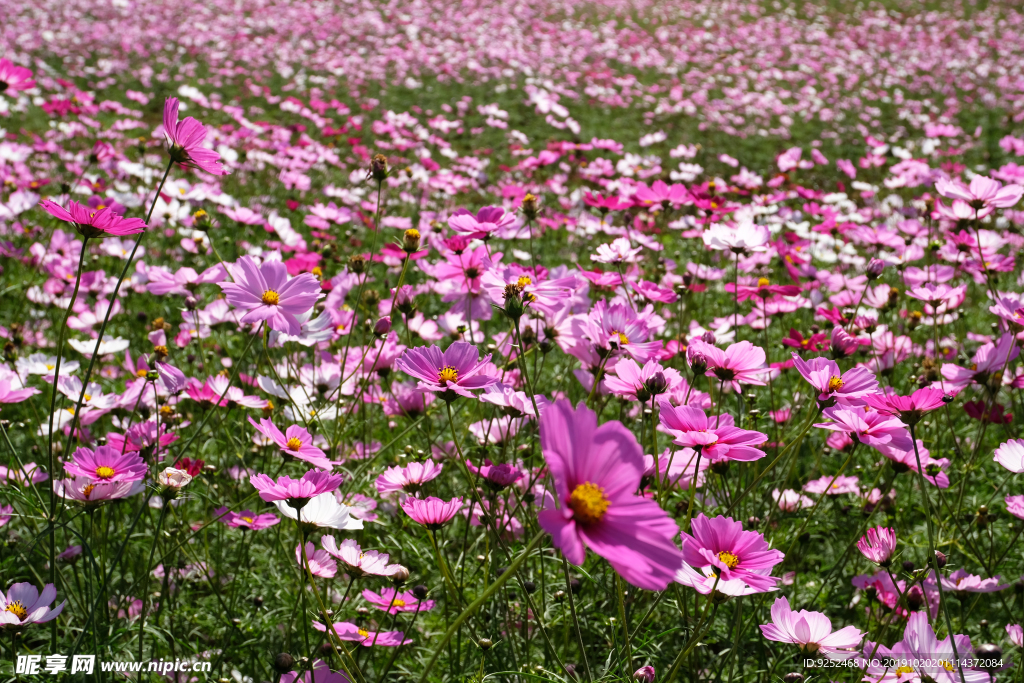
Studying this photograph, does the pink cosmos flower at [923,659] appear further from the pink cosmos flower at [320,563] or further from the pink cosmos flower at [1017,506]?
the pink cosmos flower at [320,563]

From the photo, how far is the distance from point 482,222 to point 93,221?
25.1 inches

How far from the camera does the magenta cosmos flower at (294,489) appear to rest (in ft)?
2.89

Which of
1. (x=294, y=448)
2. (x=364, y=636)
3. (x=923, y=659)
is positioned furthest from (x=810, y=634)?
(x=294, y=448)

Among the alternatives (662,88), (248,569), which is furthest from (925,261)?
(662,88)

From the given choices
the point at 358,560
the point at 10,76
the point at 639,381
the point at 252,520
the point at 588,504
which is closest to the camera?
the point at 588,504

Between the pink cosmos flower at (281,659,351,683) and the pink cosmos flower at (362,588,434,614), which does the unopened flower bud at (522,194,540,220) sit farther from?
the pink cosmos flower at (281,659,351,683)

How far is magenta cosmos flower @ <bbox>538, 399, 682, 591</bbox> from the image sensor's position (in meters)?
0.56

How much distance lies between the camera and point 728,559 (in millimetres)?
837

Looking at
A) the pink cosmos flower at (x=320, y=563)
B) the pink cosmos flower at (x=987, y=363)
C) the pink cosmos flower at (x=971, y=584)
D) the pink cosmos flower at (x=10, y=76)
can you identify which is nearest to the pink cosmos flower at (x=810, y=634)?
the pink cosmos flower at (x=971, y=584)

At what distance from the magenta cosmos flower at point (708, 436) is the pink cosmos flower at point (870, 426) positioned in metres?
0.12

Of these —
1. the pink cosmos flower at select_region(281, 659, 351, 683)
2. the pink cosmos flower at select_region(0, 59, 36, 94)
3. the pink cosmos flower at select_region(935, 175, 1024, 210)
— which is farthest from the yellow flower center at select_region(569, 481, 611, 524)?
the pink cosmos flower at select_region(0, 59, 36, 94)

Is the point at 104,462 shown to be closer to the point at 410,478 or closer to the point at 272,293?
the point at 272,293

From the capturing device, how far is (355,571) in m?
1.14

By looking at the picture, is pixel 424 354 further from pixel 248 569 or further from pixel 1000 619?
pixel 1000 619
